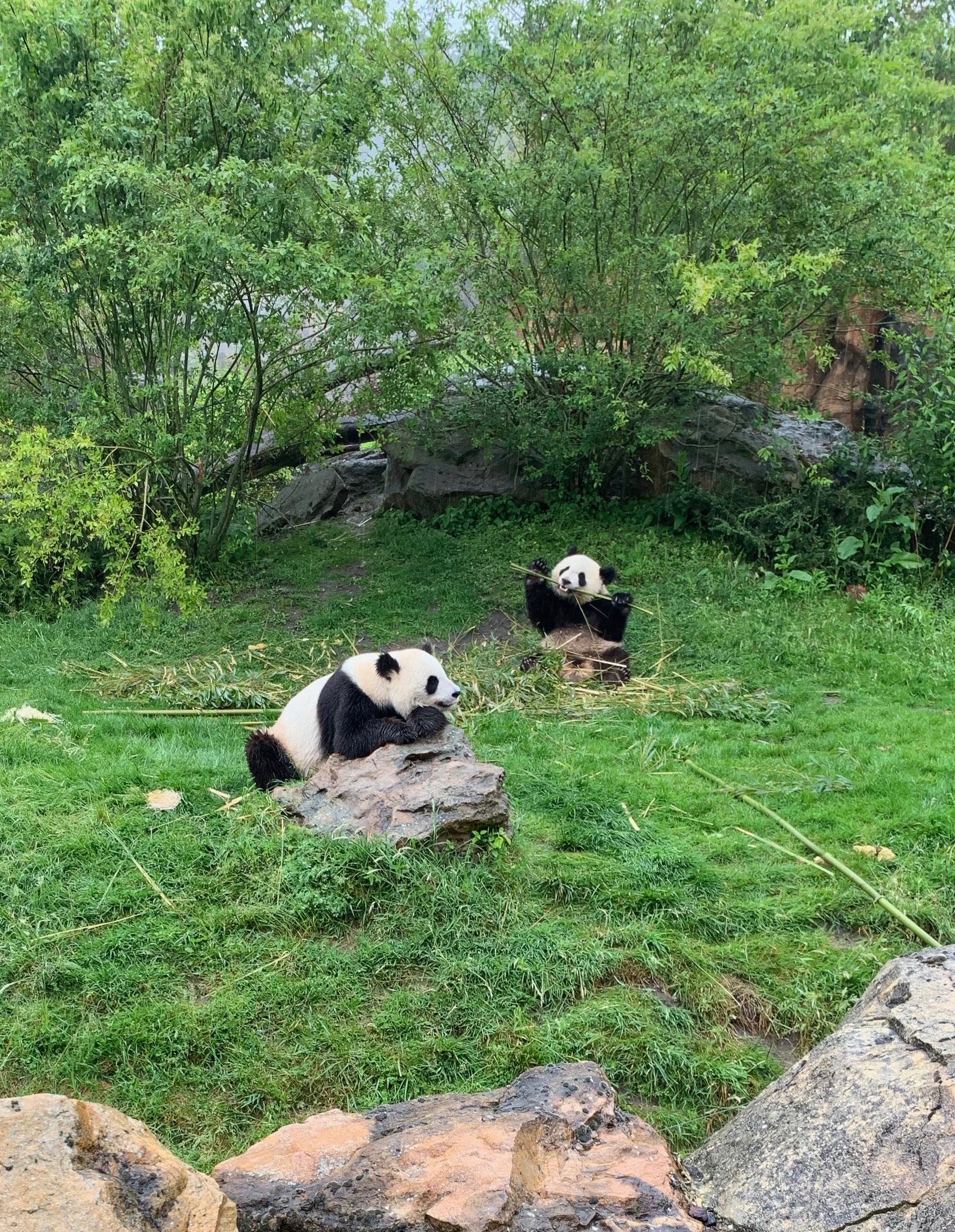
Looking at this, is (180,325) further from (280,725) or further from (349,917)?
(349,917)

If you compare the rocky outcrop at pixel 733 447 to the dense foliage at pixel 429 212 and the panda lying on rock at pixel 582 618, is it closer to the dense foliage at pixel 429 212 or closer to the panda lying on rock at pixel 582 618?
the dense foliage at pixel 429 212

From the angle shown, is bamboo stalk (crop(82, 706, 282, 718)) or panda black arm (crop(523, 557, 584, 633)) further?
panda black arm (crop(523, 557, 584, 633))

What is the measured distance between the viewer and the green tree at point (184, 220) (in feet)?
26.4

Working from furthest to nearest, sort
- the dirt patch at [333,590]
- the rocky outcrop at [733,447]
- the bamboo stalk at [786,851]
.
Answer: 1. the rocky outcrop at [733,447]
2. the dirt patch at [333,590]
3. the bamboo stalk at [786,851]

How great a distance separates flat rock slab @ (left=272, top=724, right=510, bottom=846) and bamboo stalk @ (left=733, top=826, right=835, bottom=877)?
131cm

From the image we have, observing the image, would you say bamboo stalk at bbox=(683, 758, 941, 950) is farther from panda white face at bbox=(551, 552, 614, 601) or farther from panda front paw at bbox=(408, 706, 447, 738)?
panda white face at bbox=(551, 552, 614, 601)

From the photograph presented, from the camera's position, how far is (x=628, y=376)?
384 inches

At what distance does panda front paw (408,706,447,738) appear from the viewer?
5.12m

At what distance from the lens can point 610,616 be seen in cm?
835

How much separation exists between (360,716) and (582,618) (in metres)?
3.80

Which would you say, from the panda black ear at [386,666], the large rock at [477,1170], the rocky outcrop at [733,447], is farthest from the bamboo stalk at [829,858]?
the rocky outcrop at [733,447]

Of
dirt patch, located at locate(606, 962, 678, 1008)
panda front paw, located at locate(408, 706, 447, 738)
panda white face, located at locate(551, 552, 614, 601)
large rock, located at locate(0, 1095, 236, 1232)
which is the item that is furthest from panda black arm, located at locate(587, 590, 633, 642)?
large rock, located at locate(0, 1095, 236, 1232)

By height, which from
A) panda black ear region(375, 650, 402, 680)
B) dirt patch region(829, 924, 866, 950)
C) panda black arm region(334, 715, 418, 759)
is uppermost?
panda black ear region(375, 650, 402, 680)

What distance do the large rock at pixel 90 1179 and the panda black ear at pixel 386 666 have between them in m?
3.12
